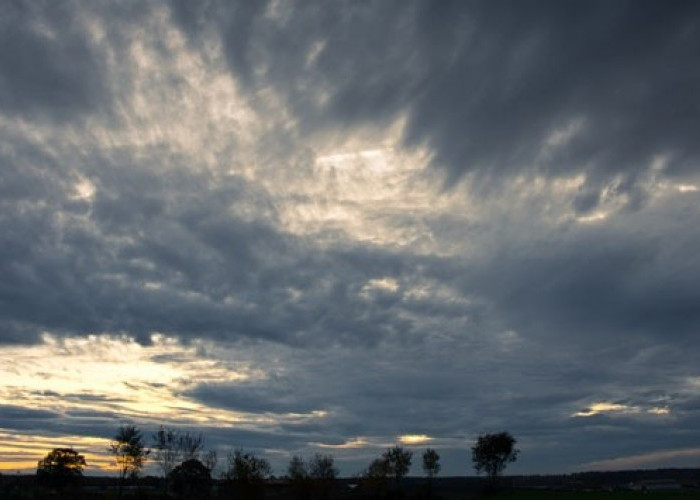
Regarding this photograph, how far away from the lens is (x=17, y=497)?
106625mm

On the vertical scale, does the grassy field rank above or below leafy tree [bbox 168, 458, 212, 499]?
below

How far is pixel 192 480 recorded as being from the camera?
375ft

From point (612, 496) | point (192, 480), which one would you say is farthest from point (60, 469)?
point (612, 496)

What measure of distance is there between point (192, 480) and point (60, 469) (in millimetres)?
47750

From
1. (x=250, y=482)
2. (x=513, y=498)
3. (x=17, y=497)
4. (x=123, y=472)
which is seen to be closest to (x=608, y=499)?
(x=513, y=498)

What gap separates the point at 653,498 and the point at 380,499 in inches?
2014

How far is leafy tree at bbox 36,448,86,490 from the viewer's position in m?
143

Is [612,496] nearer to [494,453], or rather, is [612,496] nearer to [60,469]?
[494,453]

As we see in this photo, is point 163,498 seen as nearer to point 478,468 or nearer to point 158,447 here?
point 158,447

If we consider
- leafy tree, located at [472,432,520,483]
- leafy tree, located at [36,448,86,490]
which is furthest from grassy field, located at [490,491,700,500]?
leafy tree, located at [36,448,86,490]

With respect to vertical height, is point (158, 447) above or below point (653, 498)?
above

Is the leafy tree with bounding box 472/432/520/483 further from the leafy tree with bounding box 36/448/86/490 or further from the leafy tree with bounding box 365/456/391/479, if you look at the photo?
the leafy tree with bounding box 36/448/86/490

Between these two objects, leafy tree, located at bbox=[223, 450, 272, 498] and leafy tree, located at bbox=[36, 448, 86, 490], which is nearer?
leafy tree, located at bbox=[223, 450, 272, 498]

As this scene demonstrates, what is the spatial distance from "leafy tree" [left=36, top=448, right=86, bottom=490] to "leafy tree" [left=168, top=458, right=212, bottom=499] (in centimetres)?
4276
